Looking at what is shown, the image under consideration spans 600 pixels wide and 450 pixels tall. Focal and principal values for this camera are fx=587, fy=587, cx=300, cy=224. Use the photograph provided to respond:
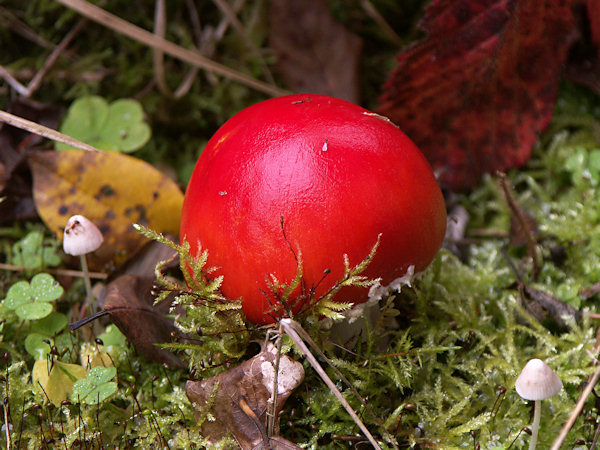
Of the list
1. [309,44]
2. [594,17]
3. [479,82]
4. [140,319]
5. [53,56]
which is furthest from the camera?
[309,44]

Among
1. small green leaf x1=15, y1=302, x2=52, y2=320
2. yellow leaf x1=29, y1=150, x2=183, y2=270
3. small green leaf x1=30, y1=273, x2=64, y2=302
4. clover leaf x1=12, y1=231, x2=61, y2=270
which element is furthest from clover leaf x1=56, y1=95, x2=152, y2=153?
small green leaf x1=15, y1=302, x2=52, y2=320

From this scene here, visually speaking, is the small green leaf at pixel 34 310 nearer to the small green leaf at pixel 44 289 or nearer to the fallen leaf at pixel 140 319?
the small green leaf at pixel 44 289

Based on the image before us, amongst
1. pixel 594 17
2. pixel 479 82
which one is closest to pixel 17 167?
pixel 479 82

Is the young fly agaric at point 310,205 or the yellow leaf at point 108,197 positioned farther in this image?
the yellow leaf at point 108,197

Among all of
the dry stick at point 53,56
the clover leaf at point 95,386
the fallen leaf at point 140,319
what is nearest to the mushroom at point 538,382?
the fallen leaf at point 140,319

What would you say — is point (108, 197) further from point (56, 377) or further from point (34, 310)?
point (56, 377)

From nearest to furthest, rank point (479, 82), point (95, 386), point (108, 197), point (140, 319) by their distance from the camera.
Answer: point (95, 386) → point (140, 319) → point (108, 197) → point (479, 82)

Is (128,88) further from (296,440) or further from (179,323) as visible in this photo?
(296,440)
